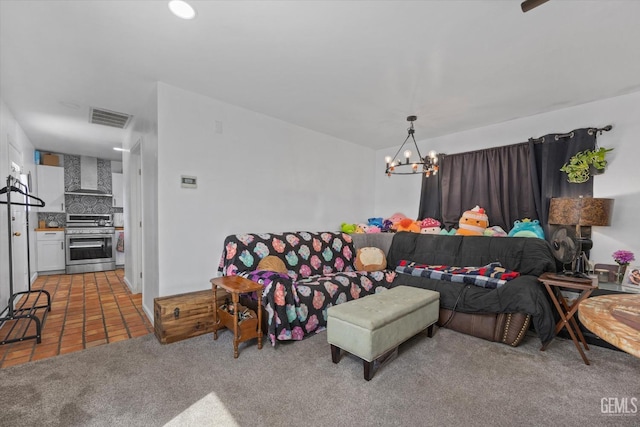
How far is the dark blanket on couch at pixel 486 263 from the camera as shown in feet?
7.97

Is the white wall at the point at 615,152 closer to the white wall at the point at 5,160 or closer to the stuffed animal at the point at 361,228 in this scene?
the stuffed animal at the point at 361,228

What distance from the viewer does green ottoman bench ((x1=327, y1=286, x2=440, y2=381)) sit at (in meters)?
1.95

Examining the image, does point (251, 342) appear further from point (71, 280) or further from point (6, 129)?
point (71, 280)

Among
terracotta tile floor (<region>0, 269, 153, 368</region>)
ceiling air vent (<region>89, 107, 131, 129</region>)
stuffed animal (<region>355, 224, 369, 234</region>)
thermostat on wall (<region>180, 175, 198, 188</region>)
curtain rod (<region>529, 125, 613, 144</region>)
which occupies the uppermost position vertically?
ceiling air vent (<region>89, 107, 131, 129</region>)

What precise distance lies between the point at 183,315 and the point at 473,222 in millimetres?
3562

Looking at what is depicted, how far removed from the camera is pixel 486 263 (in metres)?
3.17

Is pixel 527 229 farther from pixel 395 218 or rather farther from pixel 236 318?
pixel 236 318

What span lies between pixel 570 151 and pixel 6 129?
6495 mm

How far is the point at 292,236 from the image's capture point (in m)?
3.47

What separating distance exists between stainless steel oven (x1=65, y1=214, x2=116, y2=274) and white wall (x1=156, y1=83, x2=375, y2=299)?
13.2 ft

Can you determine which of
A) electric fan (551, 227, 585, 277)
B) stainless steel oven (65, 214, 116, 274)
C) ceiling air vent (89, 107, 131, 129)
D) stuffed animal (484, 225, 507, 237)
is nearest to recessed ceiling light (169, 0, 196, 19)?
ceiling air vent (89, 107, 131, 129)

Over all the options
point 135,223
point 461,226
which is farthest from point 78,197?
point 461,226

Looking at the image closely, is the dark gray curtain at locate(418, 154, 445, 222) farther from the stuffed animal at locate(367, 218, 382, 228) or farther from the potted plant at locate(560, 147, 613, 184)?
the potted plant at locate(560, 147, 613, 184)

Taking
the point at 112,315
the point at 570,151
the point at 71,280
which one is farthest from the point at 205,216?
the point at 570,151
